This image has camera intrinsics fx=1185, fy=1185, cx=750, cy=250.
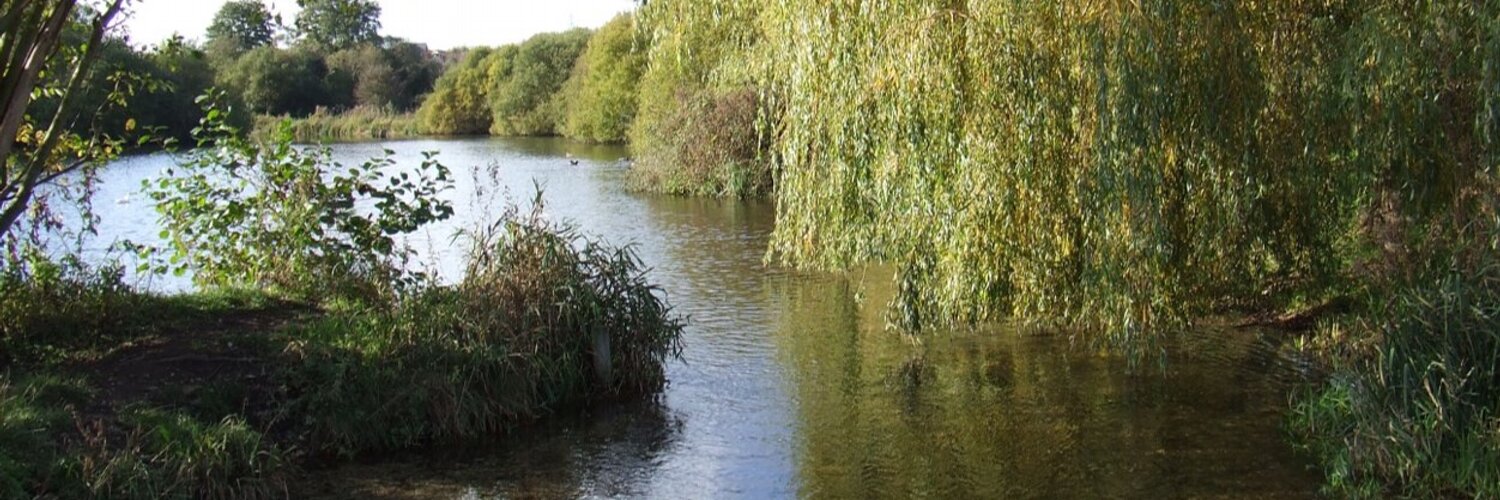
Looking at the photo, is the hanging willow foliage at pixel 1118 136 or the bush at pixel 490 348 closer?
the hanging willow foliage at pixel 1118 136

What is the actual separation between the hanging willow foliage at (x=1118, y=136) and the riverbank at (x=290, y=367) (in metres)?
2.16

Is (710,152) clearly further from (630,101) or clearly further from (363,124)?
(363,124)

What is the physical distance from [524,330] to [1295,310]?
7.10 m

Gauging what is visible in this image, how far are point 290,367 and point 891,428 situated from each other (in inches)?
165

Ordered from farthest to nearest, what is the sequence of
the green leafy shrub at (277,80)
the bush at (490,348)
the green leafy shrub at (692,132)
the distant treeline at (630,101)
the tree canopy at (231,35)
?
the tree canopy at (231,35), the green leafy shrub at (277,80), the green leafy shrub at (692,132), the distant treeline at (630,101), the bush at (490,348)

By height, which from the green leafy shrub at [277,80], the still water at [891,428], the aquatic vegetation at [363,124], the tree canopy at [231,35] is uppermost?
the tree canopy at [231,35]

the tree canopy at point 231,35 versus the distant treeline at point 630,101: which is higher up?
the tree canopy at point 231,35

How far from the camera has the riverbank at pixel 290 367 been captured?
21.7ft

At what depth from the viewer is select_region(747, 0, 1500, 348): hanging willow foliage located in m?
7.61

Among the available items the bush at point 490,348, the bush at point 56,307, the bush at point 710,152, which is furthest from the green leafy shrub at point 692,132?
the bush at point 56,307

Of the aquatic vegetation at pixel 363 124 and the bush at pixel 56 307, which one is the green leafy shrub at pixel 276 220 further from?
the aquatic vegetation at pixel 363 124

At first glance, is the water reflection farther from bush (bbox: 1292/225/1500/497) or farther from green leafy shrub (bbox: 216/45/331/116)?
green leafy shrub (bbox: 216/45/331/116)

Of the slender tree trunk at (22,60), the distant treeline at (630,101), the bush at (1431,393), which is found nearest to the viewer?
the bush at (1431,393)

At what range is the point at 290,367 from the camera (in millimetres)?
8078
